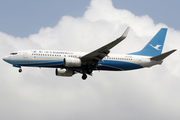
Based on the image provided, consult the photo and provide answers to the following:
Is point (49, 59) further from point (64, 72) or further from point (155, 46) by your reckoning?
point (155, 46)

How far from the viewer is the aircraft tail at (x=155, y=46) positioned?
52428 mm

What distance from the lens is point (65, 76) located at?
5200cm

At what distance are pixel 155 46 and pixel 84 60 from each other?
14.1 meters

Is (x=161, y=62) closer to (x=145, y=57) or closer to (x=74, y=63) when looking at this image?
(x=145, y=57)

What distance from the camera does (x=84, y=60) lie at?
1829 inches

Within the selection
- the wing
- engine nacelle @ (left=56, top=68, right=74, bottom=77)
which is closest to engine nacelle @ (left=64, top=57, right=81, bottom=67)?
the wing

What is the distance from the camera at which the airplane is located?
45.4 meters

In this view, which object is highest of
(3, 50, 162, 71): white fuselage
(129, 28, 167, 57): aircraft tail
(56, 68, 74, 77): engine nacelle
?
(129, 28, 167, 57): aircraft tail

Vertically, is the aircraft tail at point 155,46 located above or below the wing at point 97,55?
above

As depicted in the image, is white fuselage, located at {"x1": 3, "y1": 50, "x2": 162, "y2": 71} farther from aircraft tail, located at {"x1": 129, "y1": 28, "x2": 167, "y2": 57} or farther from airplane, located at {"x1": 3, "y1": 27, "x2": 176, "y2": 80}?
aircraft tail, located at {"x1": 129, "y1": 28, "x2": 167, "y2": 57}

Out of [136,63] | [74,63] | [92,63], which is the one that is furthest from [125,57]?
[74,63]

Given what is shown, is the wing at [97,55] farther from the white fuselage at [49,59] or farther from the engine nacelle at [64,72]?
the engine nacelle at [64,72]

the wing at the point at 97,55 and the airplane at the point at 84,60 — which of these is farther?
the airplane at the point at 84,60

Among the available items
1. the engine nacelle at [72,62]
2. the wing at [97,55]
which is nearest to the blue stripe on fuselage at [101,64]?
the engine nacelle at [72,62]
